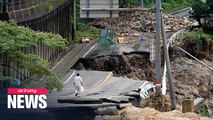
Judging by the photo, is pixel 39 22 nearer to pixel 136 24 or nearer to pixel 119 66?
pixel 119 66

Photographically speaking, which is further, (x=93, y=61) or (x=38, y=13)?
(x=93, y=61)

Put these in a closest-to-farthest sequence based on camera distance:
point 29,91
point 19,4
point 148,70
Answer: point 29,91 → point 19,4 → point 148,70

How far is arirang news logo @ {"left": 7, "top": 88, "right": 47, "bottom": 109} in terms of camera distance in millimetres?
23566

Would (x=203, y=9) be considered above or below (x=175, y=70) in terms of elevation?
above

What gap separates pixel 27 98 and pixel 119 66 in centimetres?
2329

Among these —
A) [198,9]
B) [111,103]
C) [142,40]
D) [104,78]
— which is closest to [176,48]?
[142,40]

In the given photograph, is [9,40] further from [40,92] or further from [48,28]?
[48,28]

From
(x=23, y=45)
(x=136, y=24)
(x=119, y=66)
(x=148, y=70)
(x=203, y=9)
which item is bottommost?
(x=148, y=70)

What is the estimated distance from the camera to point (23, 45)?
21734 millimetres

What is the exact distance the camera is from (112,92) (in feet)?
116

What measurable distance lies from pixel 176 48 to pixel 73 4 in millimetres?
13352

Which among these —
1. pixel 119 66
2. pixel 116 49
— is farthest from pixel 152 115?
pixel 116 49

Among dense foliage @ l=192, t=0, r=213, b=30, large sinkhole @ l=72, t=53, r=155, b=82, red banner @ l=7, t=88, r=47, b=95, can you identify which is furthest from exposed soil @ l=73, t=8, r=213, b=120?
red banner @ l=7, t=88, r=47, b=95

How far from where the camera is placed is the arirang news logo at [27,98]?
2357 centimetres
